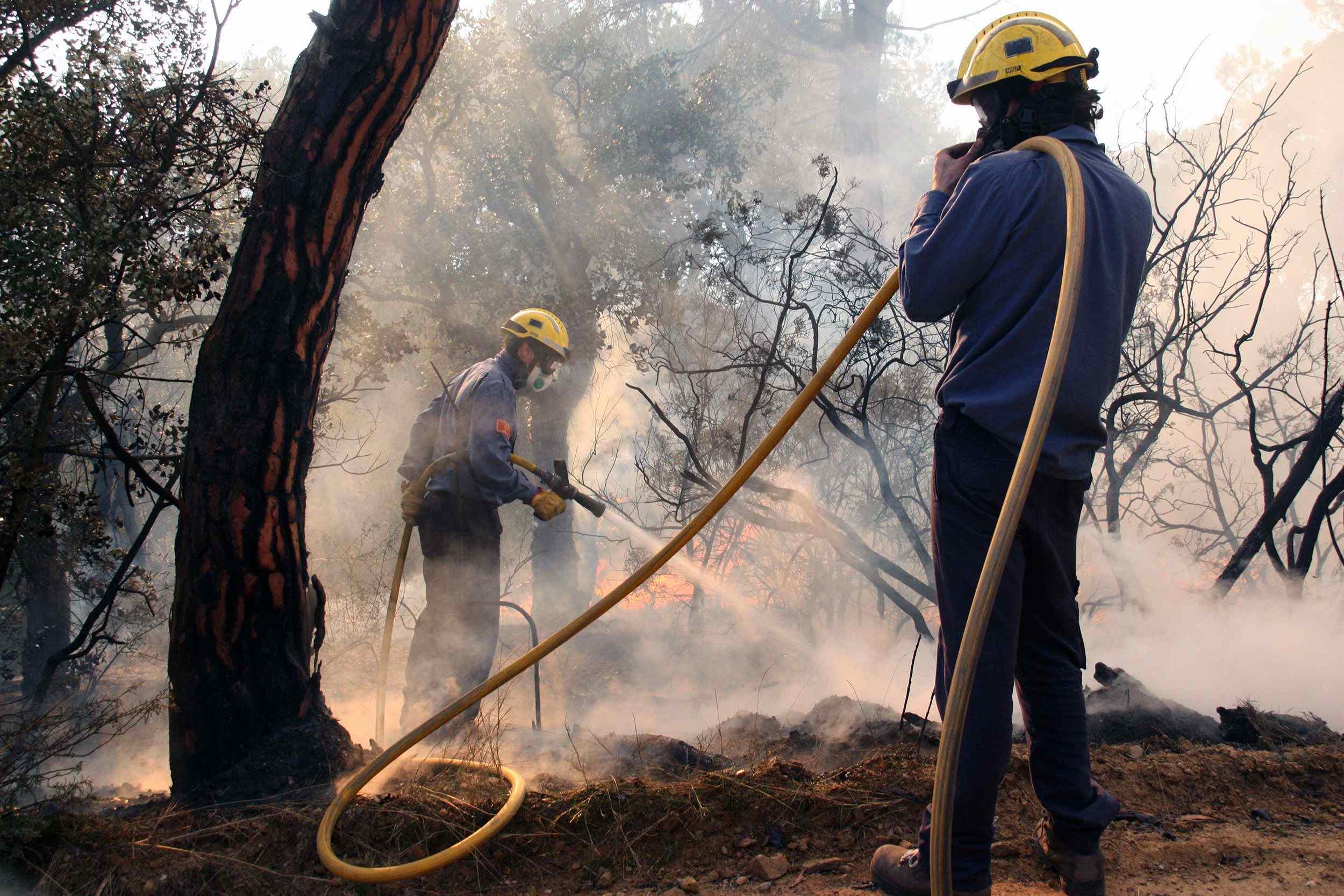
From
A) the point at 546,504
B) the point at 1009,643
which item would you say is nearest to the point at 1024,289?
the point at 1009,643

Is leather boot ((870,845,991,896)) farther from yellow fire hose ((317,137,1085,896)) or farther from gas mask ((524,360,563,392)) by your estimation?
gas mask ((524,360,563,392))

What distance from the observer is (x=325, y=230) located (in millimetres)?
3359

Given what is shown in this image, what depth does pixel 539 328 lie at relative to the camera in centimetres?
539

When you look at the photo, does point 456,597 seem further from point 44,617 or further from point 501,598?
point 44,617

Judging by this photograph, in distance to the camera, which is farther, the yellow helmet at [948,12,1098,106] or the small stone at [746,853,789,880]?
the small stone at [746,853,789,880]

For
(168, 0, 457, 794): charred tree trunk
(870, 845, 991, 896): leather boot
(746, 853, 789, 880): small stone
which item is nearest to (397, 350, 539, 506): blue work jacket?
(168, 0, 457, 794): charred tree trunk

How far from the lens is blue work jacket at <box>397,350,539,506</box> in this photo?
193 inches

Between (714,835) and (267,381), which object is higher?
(267,381)

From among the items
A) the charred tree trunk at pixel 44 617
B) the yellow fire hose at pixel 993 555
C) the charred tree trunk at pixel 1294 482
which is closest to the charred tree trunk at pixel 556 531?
the charred tree trunk at pixel 44 617

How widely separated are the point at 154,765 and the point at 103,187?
19.2 ft

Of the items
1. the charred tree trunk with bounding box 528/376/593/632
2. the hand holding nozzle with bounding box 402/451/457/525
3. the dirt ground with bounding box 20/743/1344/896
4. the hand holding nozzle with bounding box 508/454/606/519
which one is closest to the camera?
the dirt ground with bounding box 20/743/1344/896

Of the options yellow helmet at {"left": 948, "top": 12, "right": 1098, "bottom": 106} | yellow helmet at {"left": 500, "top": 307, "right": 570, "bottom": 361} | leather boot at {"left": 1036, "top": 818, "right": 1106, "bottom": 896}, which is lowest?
leather boot at {"left": 1036, "top": 818, "right": 1106, "bottom": 896}

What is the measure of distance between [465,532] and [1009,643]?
3.70m

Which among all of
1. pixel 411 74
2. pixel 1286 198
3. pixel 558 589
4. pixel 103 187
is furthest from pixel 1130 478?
pixel 103 187
